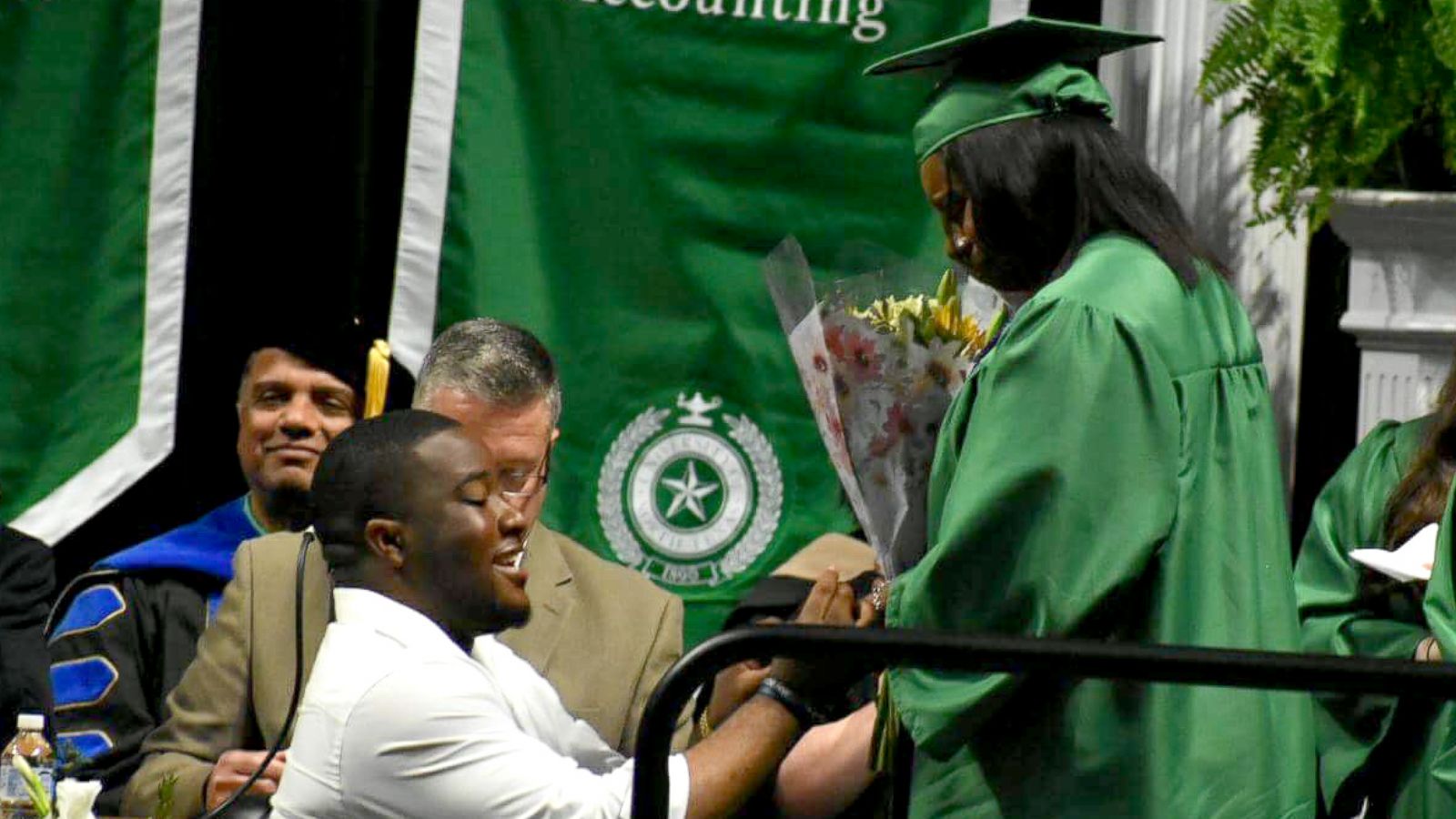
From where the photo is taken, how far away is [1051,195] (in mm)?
3574

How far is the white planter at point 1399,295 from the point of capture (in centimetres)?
559

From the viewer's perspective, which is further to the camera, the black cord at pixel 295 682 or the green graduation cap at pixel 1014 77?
the black cord at pixel 295 682

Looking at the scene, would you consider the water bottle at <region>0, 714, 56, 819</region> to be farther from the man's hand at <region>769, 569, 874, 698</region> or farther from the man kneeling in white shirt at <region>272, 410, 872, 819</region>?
the man's hand at <region>769, 569, 874, 698</region>

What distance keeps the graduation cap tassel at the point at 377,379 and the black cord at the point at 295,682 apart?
887 mm

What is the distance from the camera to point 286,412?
17.7 ft

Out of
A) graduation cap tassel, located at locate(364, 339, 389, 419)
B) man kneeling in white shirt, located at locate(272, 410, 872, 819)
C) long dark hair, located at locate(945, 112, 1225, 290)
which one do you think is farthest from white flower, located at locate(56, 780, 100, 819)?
graduation cap tassel, located at locate(364, 339, 389, 419)

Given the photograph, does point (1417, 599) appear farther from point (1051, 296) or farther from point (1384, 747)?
point (1051, 296)

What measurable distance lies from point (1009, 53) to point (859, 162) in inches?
95.0

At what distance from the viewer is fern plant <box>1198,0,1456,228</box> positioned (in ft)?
17.4

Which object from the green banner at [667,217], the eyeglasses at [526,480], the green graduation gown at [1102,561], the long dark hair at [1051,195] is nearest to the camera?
the green graduation gown at [1102,561]

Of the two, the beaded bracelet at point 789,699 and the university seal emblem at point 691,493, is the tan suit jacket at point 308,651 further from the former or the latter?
the university seal emblem at point 691,493

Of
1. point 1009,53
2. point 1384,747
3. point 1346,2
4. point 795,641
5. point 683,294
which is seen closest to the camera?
point 795,641

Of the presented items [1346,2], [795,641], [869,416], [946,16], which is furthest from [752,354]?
[795,641]

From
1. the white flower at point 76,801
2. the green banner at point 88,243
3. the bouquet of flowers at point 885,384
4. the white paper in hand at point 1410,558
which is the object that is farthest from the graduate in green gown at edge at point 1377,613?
the green banner at point 88,243
